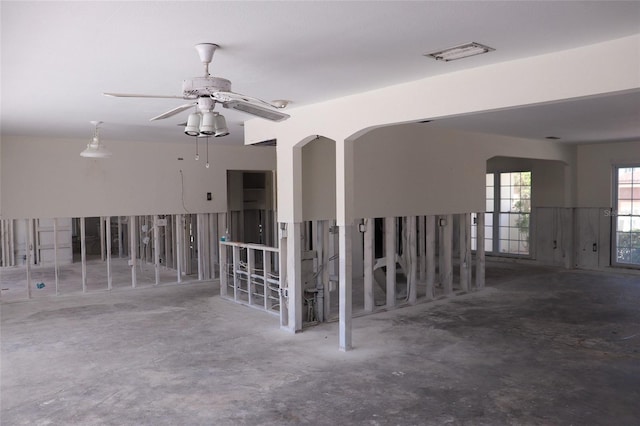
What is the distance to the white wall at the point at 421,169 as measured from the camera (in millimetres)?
6777

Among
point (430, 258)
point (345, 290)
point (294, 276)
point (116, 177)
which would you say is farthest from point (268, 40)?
point (116, 177)

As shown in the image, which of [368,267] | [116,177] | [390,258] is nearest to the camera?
[368,267]

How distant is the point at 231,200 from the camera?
11.5 m

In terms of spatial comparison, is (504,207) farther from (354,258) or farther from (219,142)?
(219,142)

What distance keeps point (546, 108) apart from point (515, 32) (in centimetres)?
326

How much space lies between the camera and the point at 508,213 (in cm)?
1188

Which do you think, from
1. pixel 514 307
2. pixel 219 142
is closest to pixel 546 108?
pixel 514 307

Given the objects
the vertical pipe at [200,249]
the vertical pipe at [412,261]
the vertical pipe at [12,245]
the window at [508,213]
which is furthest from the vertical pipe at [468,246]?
the vertical pipe at [12,245]

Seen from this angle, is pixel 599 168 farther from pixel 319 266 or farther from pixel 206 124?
pixel 206 124

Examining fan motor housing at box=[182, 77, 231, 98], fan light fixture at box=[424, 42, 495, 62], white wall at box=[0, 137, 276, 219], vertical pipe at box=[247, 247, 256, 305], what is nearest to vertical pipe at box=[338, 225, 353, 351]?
fan light fixture at box=[424, 42, 495, 62]

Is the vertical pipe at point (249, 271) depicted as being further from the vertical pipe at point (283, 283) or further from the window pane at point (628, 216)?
the window pane at point (628, 216)

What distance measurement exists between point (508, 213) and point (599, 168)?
209 centimetres

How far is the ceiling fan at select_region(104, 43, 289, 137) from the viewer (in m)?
3.11

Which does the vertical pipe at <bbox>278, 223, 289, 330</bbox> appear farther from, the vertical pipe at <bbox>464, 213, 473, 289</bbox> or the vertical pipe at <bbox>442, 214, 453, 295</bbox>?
the vertical pipe at <bbox>464, 213, 473, 289</bbox>
